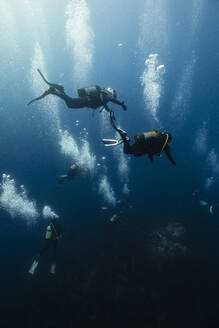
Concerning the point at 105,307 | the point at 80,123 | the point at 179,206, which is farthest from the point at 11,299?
the point at 80,123

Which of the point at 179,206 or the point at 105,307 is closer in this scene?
the point at 105,307

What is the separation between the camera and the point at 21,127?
121ft

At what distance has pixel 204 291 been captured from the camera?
10.0 meters

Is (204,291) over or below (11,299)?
over

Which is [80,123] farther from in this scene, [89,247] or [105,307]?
[105,307]

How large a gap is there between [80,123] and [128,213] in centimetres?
2139

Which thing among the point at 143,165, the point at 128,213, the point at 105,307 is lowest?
the point at 105,307

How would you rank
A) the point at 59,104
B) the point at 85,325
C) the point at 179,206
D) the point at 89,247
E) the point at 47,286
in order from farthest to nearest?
the point at 59,104, the point at 179,206, the point at 89,247, the point at 47,286, the point at 85,325

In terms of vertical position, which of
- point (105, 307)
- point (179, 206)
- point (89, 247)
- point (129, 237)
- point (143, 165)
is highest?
point (143, 165)

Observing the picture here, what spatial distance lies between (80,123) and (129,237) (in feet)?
84.9

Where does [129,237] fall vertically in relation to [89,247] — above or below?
above

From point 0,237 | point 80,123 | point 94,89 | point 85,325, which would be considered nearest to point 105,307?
point 85,325

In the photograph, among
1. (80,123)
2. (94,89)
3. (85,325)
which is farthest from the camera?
(80,123)

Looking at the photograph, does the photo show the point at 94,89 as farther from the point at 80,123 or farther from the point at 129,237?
the point at 80,123
